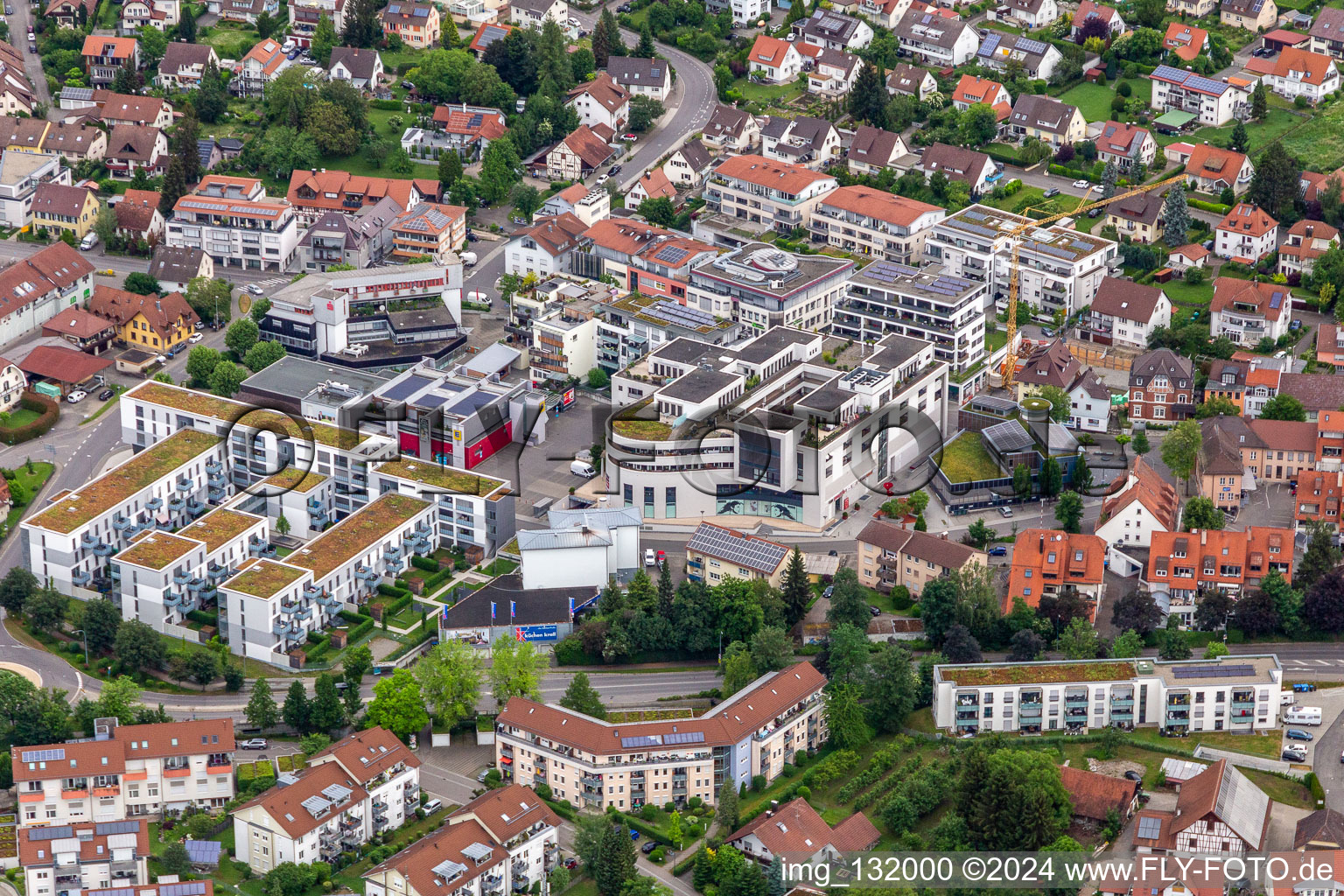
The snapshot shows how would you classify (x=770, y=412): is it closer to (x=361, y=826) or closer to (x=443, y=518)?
(x=443, y=518)

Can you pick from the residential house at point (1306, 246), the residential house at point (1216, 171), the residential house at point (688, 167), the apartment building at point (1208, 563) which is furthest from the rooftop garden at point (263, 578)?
the residential house at point (1216, 171)

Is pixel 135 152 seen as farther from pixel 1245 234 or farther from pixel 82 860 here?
pixel 82 860

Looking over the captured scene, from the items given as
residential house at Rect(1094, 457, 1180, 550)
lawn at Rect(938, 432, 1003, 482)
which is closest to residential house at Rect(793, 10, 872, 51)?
lawn at Rect(938, 432, 1003, 482)

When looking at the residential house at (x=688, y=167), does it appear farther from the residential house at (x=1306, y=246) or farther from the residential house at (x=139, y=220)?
the residential house at (x=1306, y=246)

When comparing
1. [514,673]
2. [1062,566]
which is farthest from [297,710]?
[1062,566]

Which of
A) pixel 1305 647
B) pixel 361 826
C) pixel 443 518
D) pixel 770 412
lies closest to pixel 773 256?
pixel 770 412
